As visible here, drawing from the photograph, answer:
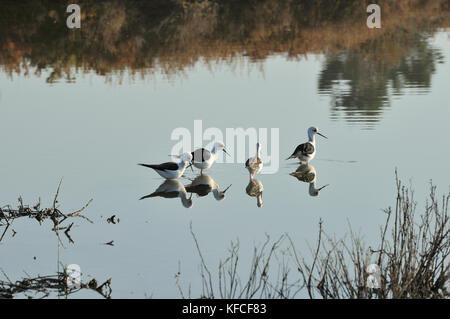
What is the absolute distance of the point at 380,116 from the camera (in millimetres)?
15055

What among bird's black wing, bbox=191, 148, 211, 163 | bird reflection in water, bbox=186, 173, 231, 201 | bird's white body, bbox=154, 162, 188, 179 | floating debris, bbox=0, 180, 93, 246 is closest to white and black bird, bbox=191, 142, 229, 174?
bird's black wing, bbox=191, 148, 211, 163

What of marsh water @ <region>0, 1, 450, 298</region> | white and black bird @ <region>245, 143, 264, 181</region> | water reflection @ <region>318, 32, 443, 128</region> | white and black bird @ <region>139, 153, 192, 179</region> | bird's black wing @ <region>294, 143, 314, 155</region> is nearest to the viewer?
marsh water @ <region>0, 1, 450, 298</region>

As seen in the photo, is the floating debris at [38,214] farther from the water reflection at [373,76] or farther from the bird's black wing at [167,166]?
the water reflection at [373,76]

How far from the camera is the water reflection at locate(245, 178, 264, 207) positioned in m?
10.2

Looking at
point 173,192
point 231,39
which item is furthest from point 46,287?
point 231,39

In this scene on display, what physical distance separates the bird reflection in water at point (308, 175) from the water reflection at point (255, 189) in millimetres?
574

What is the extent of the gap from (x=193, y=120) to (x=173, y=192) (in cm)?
371

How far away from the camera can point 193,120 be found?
1454cm

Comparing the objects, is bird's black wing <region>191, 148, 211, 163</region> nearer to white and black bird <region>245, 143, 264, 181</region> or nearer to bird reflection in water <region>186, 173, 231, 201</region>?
bird reflection in water <region>186, 173, 231, 201</region>

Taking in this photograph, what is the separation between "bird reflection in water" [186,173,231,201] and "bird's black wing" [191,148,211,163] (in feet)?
0.75

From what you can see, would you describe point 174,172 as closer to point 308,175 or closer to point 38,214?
point 308,175

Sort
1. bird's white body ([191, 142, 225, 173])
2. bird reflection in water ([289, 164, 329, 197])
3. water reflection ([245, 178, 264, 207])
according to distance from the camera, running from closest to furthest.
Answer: water reflection ([245, 178, 264, 207]), bird reflection in water ([289, 164, 329, 197]), bird's white body ([191, 142, 225, 173])

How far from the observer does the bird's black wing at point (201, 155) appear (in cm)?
1159
